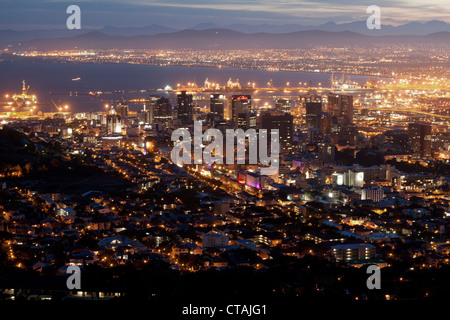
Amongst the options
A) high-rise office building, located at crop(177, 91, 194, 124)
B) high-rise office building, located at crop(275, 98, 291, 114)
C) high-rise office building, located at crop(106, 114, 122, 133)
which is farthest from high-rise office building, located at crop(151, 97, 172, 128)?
high-rise office building, located at crop(275, 98, 291, 114)

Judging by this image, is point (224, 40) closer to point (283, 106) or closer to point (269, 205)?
point (283, 106)

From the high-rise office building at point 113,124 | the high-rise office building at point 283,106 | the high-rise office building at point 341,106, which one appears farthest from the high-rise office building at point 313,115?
the high-rise office building at point 113,124

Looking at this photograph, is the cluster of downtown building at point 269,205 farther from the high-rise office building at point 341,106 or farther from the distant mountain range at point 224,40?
the distant mountain range at point 224,40

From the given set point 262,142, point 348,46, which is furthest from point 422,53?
point 262,142

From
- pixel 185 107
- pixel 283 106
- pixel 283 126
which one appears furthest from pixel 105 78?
pixel 283 126

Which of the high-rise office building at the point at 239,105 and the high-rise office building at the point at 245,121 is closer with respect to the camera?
the high-rise office building at the point at 245,121
